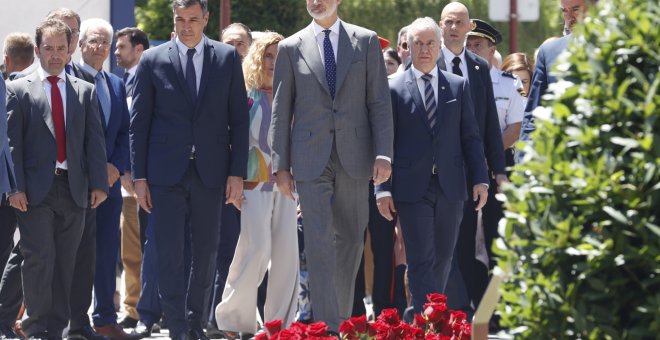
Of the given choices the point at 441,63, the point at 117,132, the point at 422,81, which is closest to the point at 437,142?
the point at 422,81

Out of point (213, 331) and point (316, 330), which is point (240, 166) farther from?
point (316, 330)

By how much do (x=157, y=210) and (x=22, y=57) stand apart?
251cm

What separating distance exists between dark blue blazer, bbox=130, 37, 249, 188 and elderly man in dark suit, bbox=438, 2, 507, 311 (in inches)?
70.6

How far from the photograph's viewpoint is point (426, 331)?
26.4 ft

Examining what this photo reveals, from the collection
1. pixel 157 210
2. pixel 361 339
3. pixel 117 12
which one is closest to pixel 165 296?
pixel 157 210

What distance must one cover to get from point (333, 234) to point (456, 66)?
7.56 feet

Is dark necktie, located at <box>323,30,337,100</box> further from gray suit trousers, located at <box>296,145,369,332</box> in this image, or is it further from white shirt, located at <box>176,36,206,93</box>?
white shirt, located at <box>176,36,206,93</box>

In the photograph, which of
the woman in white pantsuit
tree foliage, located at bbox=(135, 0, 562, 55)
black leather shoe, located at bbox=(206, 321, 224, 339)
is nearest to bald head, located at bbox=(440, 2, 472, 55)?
the woman in white pantsuit

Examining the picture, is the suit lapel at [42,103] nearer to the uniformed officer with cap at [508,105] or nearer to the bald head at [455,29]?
the bald head at [455,29]

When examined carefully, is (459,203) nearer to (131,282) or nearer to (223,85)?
(223,85)

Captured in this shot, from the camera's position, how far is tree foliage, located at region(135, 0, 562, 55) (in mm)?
31969

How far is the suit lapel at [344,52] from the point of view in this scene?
31.7ft

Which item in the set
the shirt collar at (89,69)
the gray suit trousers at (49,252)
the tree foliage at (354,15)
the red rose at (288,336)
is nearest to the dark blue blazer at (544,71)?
the red rose at (288,336)

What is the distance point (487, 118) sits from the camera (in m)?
11.2
